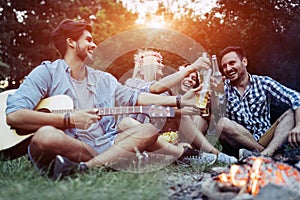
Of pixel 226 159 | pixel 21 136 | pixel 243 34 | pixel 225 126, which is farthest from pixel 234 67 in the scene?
pixel 243 34

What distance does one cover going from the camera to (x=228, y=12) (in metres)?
8.21

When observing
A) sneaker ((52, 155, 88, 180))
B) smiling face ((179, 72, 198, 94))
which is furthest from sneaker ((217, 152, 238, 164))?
sneaker ((52, 155, 88, 180))

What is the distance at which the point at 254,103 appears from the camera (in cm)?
498

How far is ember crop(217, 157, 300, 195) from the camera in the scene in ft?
9.46

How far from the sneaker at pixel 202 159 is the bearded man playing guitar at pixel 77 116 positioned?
0.12m

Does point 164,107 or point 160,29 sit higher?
point 160,29

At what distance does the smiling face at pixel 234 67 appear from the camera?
500 cm

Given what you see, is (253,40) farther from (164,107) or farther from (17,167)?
(17,167)

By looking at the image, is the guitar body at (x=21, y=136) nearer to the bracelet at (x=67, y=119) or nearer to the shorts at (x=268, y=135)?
the bracelet at (x=67, y=119)

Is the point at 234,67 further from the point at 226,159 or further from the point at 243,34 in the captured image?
the point at 243,34

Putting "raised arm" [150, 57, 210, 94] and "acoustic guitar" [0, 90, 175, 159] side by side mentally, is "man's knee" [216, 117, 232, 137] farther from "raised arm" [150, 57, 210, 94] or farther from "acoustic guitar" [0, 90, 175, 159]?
"acoustic guitar" [0, 90, 175, 159]

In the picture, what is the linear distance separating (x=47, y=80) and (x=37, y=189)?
1.24 meters

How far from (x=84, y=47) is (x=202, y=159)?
1.52 metres

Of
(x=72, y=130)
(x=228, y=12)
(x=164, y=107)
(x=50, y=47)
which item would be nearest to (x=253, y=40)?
(x=228, y=12)
